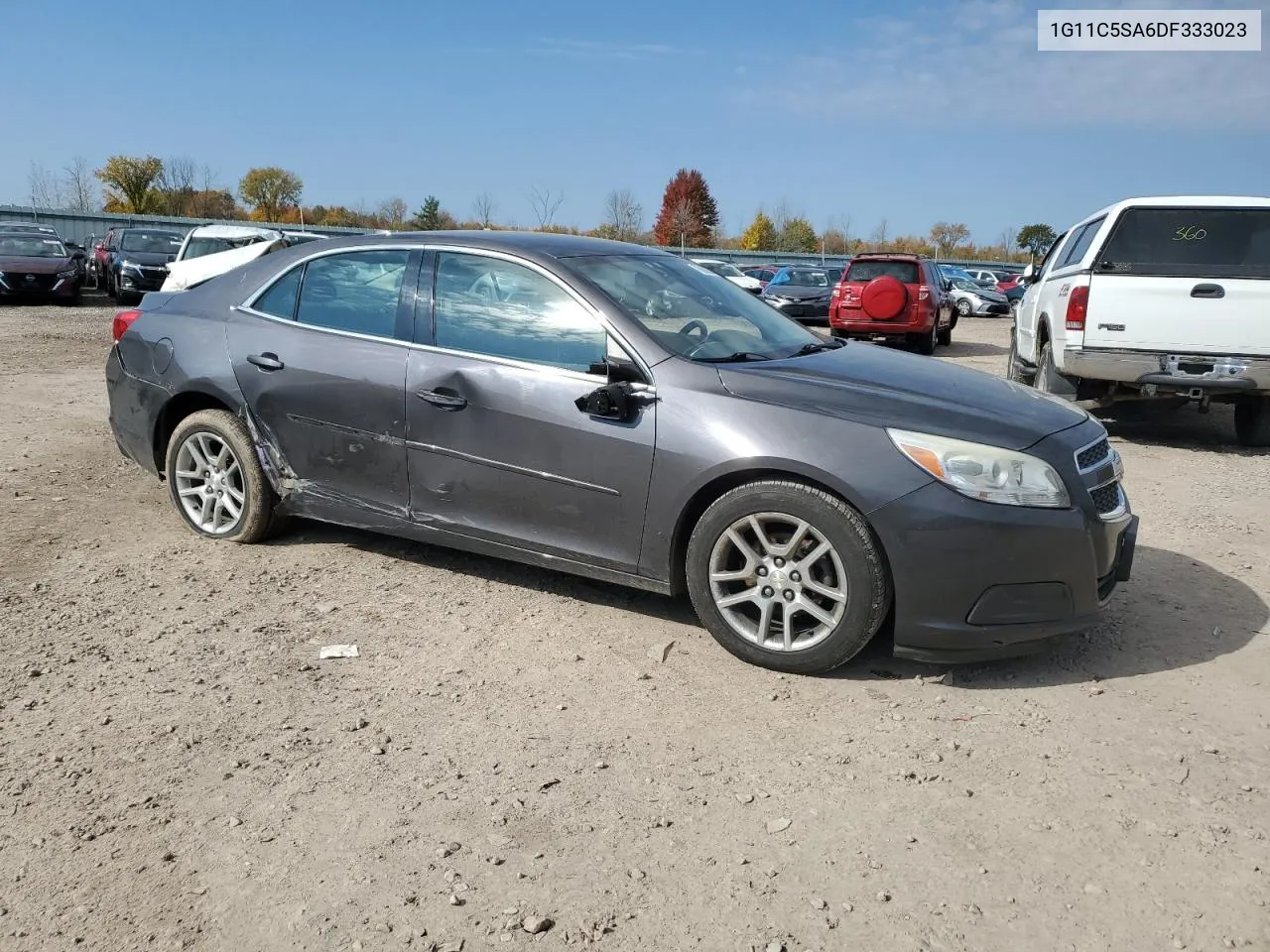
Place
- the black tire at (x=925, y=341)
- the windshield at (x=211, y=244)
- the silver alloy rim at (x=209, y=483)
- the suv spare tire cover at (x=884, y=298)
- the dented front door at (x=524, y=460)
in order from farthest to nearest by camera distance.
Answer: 1. the windshield at (x=211, y=244)
2. the black tire at (x=925, y=341)
3. the suv spare tire cover at (x=884, y=298)
4. the silver alloy rim at (x=209, y=483)
5. the dented front door at (x=524, y=460)

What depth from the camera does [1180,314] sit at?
809cm

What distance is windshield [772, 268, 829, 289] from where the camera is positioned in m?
22.6

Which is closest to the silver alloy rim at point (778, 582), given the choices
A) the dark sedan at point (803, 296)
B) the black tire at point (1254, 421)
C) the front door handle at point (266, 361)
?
the front door handle at point (266, 361)

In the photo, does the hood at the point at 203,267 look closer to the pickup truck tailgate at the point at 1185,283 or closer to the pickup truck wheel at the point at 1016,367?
the pickup truck wheel at the point at 1016,367

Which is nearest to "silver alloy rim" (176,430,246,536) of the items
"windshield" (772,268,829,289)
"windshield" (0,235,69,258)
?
"windshield" (772,268,829,289)

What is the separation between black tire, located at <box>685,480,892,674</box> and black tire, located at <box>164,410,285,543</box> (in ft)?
7.54

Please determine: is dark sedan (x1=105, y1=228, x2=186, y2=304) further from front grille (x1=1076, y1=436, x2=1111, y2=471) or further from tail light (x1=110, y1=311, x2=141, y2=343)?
front grille (x1=1076, y1=436, x2=1111, y2=471)

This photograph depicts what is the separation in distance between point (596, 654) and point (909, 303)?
13732 mm

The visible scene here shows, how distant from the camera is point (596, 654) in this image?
4.06m

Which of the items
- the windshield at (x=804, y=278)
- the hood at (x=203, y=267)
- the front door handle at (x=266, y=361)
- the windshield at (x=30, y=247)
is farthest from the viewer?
the windshield at (x=804, y=278)

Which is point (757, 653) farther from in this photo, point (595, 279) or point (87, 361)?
point (87, 361)

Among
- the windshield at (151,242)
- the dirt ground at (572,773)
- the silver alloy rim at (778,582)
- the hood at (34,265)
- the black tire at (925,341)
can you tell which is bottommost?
the dirt ground at (572,773)

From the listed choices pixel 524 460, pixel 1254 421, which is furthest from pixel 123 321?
pixel 1254 421

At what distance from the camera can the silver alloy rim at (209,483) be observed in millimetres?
5164
